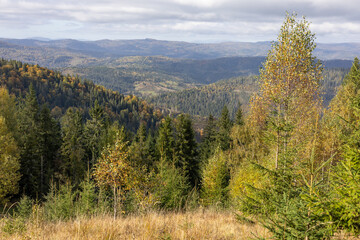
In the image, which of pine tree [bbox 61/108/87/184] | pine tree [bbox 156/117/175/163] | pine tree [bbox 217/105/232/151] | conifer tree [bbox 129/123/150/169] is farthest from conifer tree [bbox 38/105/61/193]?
pine tree [bbox 217/105/232/151]

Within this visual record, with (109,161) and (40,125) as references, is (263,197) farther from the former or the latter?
(40,125)

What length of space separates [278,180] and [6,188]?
38.2 metres

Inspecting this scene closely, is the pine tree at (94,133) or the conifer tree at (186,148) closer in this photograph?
the conifer tree at (186,148)

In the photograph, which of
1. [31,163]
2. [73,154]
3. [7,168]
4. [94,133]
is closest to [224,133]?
[94,133]

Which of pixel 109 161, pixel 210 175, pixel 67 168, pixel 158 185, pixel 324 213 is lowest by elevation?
pixel 67 168

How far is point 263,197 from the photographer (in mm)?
8453

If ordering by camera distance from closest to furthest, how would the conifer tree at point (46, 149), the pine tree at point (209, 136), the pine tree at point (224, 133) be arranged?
1. the conifer tree at point (46, 149)
2. the pine tree at point (224, 133)
3. the pine tree at point (209, 136)

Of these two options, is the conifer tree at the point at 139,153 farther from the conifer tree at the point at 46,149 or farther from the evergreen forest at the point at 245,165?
the conifer tree at the point at 46,149

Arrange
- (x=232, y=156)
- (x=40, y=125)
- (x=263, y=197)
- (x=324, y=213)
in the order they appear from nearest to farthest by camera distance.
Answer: (x=324, y=213) → (x=263, y=197) → (x=232, y=156) → (x=40, y=125)

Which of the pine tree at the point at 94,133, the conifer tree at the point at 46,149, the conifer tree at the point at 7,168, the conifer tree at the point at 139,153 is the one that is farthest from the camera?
the pine tree at the point at 94,133

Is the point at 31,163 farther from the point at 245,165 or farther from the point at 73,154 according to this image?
the point at 245,165

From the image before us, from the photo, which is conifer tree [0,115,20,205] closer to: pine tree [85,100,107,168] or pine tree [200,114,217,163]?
pine tree [85,100,107,168]

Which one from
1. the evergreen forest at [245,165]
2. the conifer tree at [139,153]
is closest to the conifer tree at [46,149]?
the evergreen forest at [245,165]

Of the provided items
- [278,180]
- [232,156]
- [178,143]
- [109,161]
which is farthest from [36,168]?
[278,180]
